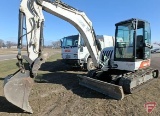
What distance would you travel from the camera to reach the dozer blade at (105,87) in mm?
6899

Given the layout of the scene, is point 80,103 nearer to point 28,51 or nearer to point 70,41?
point 28,51

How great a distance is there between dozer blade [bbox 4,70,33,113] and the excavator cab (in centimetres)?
406

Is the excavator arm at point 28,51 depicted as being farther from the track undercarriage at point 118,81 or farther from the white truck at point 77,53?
the white truck at point 77,53

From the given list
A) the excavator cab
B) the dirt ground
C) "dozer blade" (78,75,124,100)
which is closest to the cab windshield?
the excavator cab

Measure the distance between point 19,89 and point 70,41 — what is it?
30.1 ft

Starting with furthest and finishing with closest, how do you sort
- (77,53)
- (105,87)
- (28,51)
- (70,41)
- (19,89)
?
(70,41)
(77,53)
(105,87)
(28,51)
(19,89)

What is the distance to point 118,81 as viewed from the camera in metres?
8.01

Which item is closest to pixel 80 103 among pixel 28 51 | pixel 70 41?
pixel 28 51

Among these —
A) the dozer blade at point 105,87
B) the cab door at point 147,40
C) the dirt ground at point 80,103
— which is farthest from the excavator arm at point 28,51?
the cab door at point 147,40

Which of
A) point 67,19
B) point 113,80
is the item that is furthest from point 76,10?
Result: point 113,80

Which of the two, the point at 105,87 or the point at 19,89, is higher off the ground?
the point at 19,89

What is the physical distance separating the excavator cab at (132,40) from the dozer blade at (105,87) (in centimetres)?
140

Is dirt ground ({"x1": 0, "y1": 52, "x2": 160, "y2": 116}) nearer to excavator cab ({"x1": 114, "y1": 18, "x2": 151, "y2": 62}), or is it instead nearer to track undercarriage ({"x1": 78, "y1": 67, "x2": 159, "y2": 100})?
track undercarriage ({"x1": 78, "y1": 67, "x2": 159, "y2": 100})

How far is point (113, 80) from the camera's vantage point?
816cm
